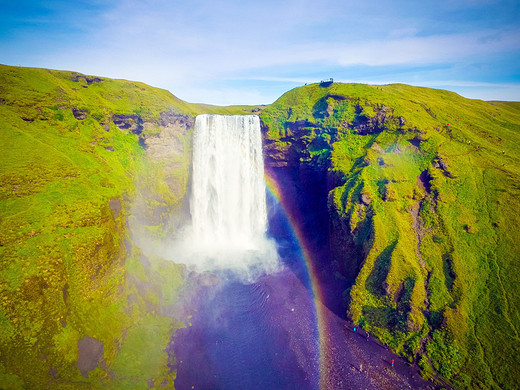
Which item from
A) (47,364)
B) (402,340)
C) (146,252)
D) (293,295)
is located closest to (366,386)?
(402,340)

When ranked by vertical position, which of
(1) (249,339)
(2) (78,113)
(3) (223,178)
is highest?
(2) (78,113)

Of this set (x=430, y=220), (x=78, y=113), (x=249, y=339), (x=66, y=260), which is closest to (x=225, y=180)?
(x=78, y=113)

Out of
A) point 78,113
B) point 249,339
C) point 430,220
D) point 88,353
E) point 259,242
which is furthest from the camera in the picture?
point 259,242

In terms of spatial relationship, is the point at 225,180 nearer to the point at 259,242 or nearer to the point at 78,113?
the point at 259,242

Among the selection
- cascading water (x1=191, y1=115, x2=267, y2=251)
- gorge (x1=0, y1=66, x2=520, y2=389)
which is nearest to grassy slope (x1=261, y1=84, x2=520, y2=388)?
gorge (x1=0, y1=66, x2=520, y2=389)

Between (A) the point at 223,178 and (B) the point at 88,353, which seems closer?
(B) the point at 88,353

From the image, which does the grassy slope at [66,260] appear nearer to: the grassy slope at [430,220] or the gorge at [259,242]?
the gorge at [259,242]
